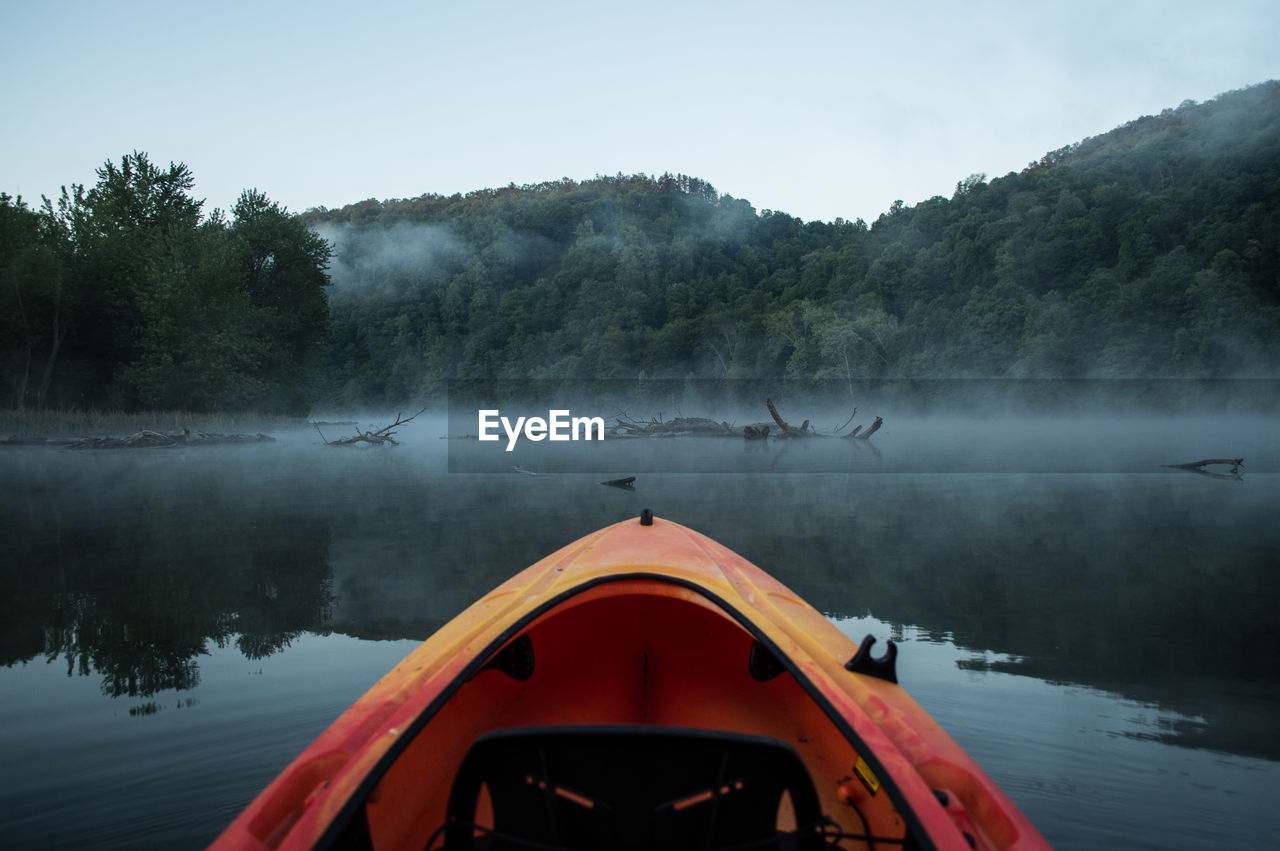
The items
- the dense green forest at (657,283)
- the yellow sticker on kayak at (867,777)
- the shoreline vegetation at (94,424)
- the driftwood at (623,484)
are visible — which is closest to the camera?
the yellow sticker on kayak at (867,777)

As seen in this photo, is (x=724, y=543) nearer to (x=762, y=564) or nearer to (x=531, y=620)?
(x=762, y=564)

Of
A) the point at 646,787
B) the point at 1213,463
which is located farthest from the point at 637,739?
the point at 1213,463

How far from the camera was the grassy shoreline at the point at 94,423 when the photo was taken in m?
23.4

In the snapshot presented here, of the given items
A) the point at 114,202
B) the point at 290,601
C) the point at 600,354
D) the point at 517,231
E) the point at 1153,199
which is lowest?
the point at 290,601

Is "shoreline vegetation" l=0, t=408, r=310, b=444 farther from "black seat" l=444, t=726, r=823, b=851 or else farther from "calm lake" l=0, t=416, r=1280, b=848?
"black seat" l=444, t=726, r=823, b=851

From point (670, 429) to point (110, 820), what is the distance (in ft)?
81.1

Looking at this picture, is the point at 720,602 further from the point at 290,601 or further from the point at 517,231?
the point at 517,231

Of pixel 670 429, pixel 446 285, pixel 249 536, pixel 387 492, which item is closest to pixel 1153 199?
pixel 670 429

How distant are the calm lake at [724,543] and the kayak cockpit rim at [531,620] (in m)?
1.26

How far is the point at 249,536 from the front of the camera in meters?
7.70

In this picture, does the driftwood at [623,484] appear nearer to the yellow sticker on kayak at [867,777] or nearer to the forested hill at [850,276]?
the yellow sticker on kayak at [867,777]

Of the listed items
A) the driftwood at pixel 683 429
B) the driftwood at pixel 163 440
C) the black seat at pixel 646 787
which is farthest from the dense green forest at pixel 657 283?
the black seat at pixel 646 787

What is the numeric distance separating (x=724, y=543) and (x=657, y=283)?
213 feet

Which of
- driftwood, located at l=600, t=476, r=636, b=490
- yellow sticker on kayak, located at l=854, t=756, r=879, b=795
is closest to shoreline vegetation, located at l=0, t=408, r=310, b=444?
driftwood, located at l=600, t=476, r=636, b=490
